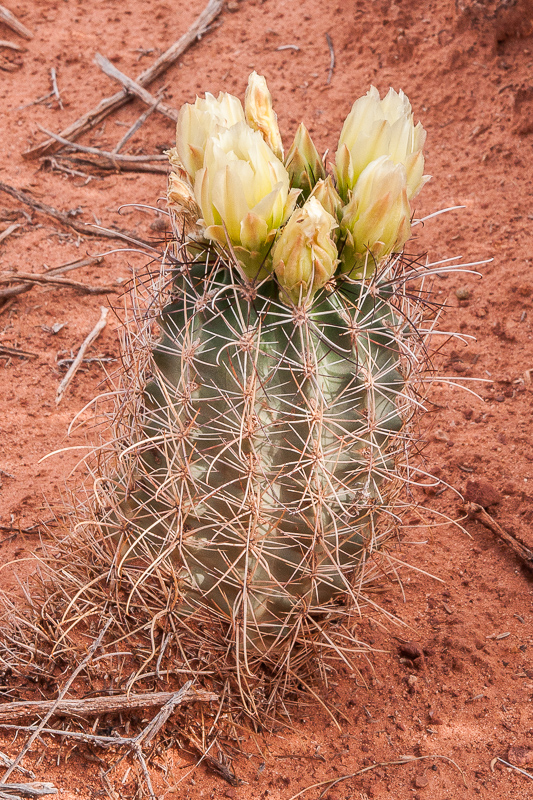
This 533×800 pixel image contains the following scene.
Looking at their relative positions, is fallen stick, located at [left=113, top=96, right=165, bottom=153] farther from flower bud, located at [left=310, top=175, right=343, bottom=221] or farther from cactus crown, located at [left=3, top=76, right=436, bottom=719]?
flower bud, located at [left=310, top=175, right=343, bottom=221]

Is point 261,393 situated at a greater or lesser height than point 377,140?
lesser

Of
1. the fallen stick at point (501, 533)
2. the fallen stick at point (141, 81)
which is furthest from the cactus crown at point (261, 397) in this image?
the fallen stick at point (141, 81)

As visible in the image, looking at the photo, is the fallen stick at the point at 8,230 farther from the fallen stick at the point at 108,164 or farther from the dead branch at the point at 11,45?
the dead branch at the point at 11,45

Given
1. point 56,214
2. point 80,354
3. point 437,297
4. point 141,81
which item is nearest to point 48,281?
point 80,354

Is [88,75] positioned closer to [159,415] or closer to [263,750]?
[159,415]

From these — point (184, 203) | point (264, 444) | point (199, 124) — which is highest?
point (199, 124)

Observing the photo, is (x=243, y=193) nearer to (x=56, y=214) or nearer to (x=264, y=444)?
(x=264, y=444)
